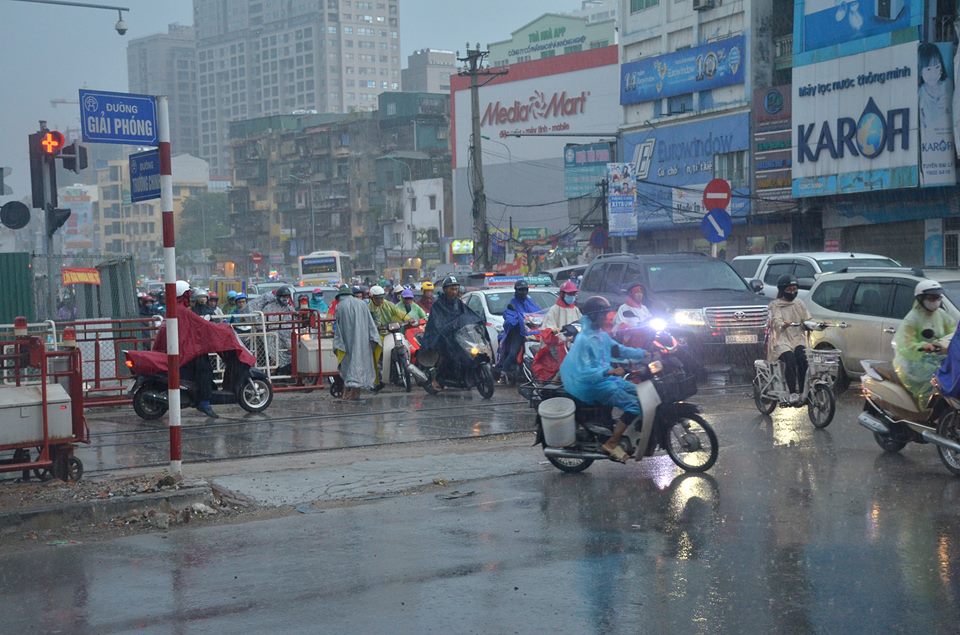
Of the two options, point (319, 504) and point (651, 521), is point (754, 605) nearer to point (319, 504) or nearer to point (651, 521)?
point (651, 521)

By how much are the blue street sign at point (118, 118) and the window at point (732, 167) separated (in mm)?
42748

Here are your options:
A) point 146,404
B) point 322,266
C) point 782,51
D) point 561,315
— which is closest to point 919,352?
point 561,315

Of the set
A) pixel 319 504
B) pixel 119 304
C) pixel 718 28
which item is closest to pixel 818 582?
pixel 319 504

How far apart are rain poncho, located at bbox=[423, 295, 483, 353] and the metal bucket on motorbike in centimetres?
802

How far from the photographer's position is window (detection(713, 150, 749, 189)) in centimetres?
5022

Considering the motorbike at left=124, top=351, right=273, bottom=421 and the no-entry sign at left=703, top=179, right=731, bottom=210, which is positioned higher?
the no-entry sign at left=703, top=179, right=731, bottom=210

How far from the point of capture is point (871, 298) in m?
16.0

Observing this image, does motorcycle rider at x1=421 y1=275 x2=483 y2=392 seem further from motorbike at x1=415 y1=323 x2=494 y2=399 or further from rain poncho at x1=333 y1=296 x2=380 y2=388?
rain poncho at x1=333 y1=296 x2=380 y2=388

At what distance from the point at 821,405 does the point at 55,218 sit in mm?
10009

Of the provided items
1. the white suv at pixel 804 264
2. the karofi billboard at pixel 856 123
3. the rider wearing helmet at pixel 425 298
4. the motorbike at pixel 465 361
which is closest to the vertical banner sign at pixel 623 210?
the karofi billboard at pixel 856 123

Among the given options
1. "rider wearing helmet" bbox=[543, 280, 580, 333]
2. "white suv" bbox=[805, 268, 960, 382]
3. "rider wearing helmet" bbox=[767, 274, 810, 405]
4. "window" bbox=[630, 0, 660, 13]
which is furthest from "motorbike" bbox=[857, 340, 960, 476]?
"window" bbox=[630, 0, 660, 13]

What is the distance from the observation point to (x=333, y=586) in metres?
6.57

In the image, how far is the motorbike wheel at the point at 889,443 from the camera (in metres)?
10.7

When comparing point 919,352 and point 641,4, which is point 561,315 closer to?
point 919,352
